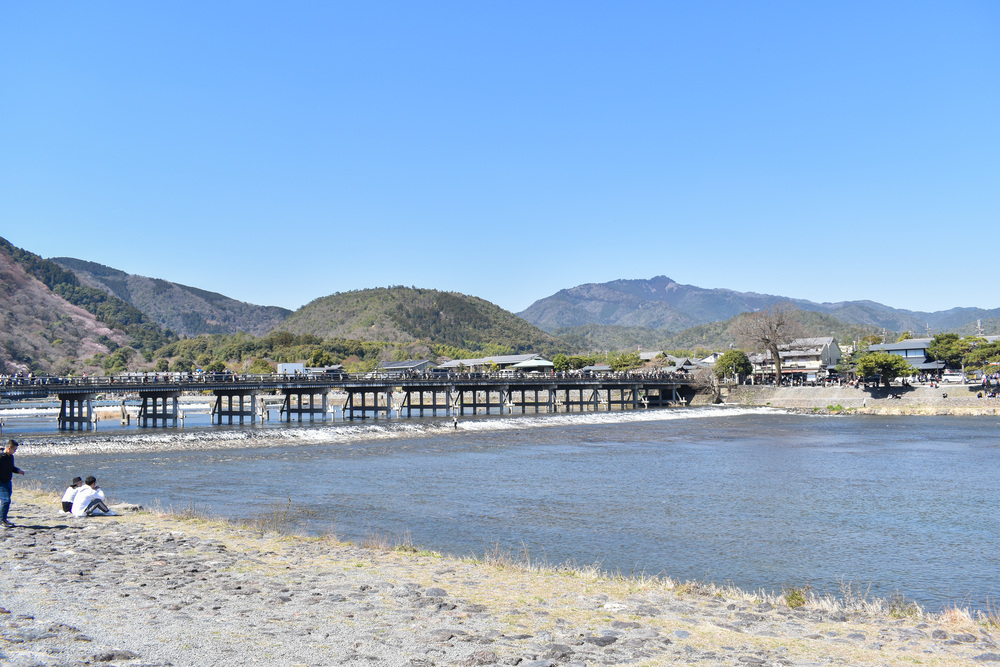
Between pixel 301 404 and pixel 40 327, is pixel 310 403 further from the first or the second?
pixel 40 327

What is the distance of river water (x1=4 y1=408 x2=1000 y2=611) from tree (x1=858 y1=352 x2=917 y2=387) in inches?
1029

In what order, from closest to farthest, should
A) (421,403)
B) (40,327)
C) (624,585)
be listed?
(624,585) < (421,403) < (40,327)

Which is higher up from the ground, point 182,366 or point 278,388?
point 182,366

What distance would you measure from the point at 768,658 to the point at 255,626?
5467 mm

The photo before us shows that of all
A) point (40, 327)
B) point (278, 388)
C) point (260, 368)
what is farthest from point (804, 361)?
point (40, 327)

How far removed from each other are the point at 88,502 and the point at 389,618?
9.94 metres

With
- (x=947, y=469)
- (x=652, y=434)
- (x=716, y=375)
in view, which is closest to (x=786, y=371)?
(x=716, y=375)

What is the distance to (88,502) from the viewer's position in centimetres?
1480

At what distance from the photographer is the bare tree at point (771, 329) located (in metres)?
86.9

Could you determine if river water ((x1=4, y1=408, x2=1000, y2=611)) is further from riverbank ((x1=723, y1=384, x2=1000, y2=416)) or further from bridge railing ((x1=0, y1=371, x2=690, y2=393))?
riverbank ((x1=723, y1=384, x2=1000, y2=416))

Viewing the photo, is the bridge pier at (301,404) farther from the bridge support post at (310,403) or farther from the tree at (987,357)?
the tree at (987,357)

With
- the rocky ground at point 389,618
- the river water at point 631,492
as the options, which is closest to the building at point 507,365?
the river water at point 631,492

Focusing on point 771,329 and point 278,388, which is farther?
point 771,329

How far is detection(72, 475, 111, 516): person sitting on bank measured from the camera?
1474 cm
